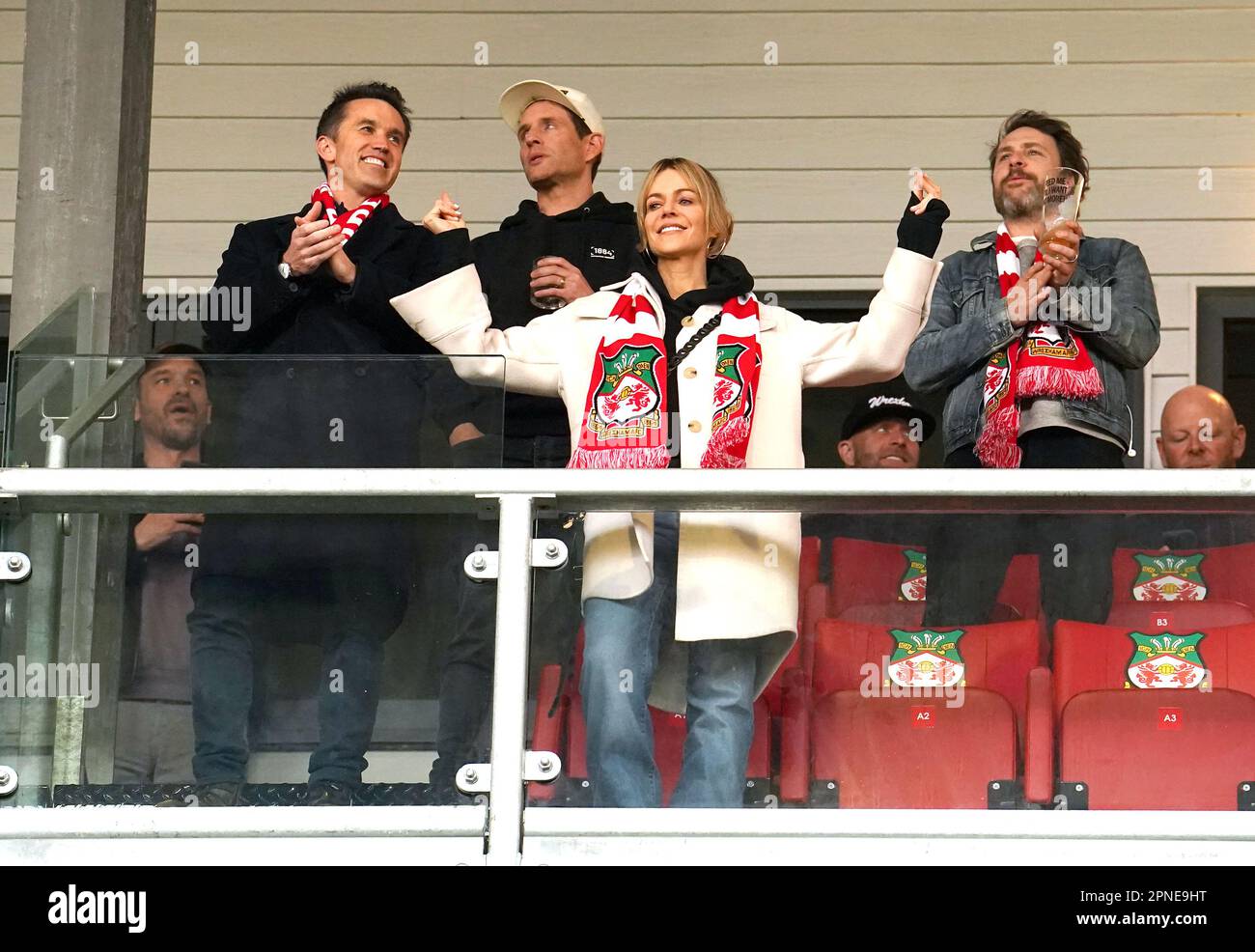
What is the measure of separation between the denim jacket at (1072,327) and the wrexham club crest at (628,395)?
→ 0.81 meters

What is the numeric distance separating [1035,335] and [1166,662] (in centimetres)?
119

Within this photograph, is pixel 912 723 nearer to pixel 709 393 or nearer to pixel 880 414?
pixel 709 393

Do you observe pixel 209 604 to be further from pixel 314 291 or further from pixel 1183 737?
pixel 1183 737

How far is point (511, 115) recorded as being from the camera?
246 inches

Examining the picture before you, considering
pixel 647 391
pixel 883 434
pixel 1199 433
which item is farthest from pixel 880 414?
pixel 647 391

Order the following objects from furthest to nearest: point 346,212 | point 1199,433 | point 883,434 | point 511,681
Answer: point 883,434 < point 1199,433 < point 346,212 < point 511,681

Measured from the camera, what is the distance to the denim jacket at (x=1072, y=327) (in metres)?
5.24

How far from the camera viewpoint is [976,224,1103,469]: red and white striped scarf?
17.1 feet

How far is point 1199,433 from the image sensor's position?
639 cm

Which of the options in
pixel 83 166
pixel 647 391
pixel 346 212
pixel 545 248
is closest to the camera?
pixel 647 391

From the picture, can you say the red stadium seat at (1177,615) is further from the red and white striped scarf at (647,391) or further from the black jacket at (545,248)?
the black jacket at (545,248)

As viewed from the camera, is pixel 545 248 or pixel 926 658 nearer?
pixel 926 658

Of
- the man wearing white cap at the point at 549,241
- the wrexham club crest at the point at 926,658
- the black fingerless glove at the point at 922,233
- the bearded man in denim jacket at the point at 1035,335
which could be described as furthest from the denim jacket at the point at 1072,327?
the wrexham club crest at the point at 926,658

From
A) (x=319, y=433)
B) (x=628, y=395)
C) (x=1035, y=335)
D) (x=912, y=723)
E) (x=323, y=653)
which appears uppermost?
(x=1035, y=335)
